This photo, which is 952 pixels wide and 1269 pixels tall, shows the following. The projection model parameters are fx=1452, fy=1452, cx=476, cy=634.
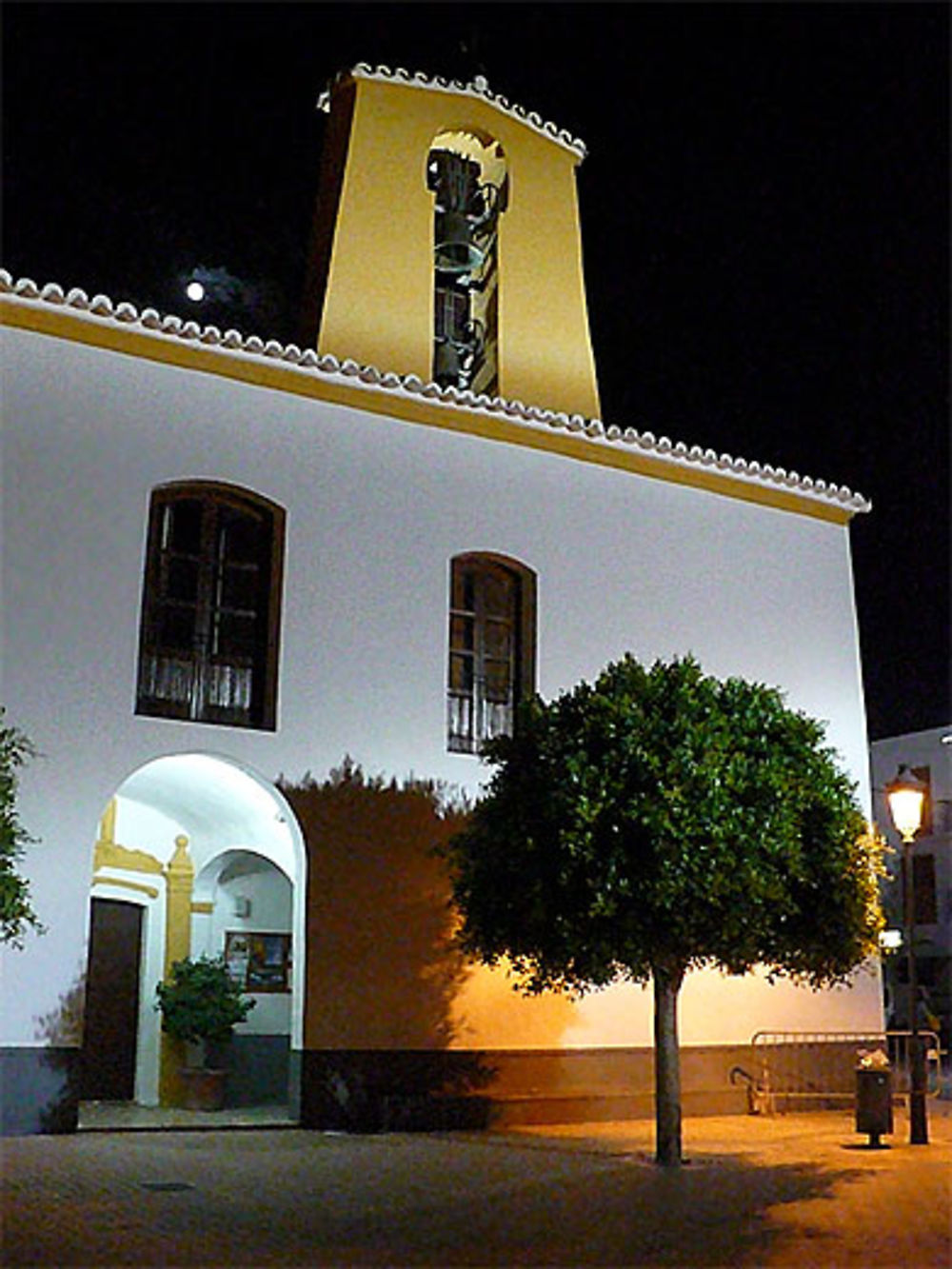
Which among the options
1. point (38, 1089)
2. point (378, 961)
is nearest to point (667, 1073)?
point (378, 961)

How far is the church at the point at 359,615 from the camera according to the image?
40.9 feet

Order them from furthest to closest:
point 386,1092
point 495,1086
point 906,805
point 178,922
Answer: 1. point 178,922
2. point 495,1086
3. point 906,805
4. point 386,1092

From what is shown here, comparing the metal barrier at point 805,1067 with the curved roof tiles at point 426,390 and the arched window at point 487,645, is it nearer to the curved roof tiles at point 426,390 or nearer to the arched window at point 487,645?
the arched window at point 487,645

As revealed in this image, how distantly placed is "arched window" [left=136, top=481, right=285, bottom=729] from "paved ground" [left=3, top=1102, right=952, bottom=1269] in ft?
12.3

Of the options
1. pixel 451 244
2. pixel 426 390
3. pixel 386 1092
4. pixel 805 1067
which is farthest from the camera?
pixel 451 244

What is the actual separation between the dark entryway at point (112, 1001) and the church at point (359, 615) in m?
0.03

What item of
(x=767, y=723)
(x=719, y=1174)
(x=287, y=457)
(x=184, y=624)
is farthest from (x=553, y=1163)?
(x=287, y=457)

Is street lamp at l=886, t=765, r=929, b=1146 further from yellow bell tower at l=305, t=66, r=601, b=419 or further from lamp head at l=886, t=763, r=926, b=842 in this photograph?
yellow bell tower at l=305, t=66, r=601, b=419

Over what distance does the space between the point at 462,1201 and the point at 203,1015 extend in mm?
6032

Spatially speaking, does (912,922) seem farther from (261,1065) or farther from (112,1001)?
(112,1001)

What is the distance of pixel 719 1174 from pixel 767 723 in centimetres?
331

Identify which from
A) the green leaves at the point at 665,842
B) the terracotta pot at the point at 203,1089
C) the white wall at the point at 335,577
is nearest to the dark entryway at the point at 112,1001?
the terracotta pot at the point at 203,1089

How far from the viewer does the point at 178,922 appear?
50.8 feet

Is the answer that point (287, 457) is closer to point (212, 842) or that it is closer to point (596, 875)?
point (212, 842)
